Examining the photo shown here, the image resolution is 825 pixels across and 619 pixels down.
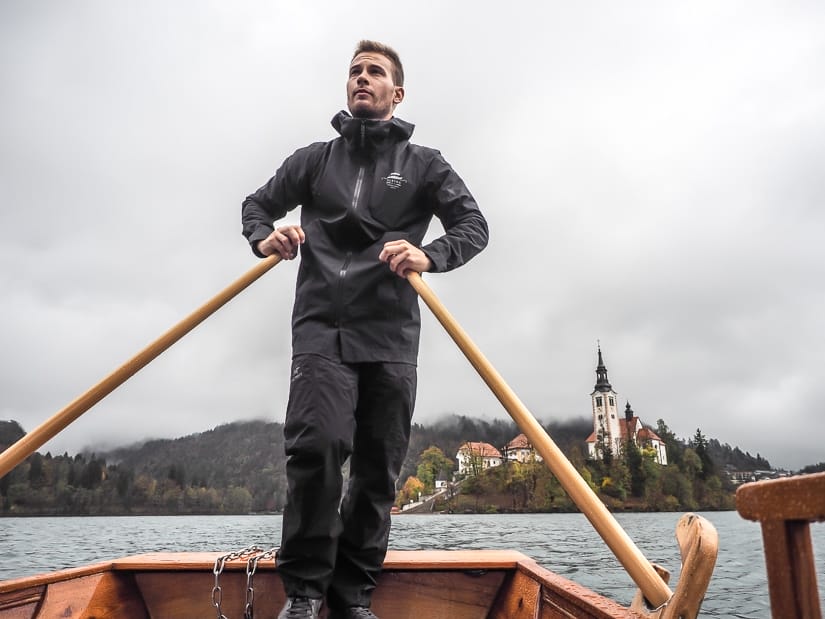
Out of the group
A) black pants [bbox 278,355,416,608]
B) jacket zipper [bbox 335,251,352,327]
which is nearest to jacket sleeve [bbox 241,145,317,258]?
jacket zipper [bbox 335,251,352,327]

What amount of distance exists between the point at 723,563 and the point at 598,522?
29470 mm

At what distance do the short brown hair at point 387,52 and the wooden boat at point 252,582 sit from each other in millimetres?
1221

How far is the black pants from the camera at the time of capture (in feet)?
7.29

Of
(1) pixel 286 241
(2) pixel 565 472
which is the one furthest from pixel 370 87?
(2) pixel 565 472

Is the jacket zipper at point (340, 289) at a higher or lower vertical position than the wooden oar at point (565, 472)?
higher

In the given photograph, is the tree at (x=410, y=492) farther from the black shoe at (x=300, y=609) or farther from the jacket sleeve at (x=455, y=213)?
the black shoe at (x=300, y=609)

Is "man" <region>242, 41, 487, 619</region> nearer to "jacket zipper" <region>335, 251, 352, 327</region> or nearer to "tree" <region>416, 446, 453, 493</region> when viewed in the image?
"jacket zipper" <region>335, 251, 352, 327</region>

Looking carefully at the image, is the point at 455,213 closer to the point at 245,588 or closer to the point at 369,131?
the point at 369,131

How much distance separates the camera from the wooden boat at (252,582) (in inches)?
86.4

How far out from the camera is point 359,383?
252 centimetres

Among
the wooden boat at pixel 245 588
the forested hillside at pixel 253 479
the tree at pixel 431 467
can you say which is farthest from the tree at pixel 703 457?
the wooden boat at pixel 245 588

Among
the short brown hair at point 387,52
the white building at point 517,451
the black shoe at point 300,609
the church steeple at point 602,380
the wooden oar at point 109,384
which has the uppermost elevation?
the church steeple at point 602,380

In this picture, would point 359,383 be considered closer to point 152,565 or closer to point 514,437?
point 152,565

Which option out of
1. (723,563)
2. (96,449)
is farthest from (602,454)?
(96,449)
